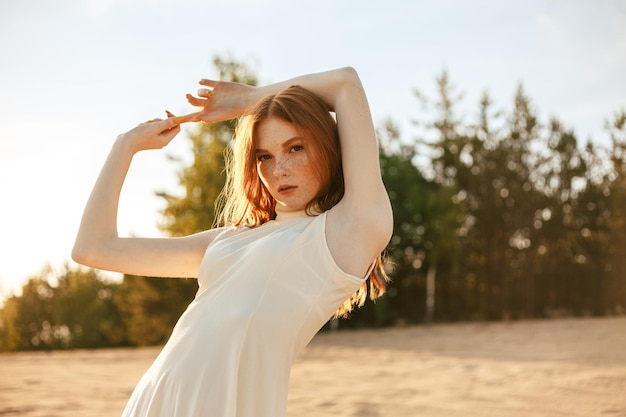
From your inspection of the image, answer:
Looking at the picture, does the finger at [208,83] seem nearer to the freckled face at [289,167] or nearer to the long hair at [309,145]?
the long hair at [309,145]

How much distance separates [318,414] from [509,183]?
67.6ft

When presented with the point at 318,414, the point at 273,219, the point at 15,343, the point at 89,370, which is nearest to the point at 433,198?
the point at 89,370

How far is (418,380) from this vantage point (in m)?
7.80

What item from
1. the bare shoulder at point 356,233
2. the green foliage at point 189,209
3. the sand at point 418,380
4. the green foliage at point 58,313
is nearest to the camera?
the bare shoulder at point 356,233

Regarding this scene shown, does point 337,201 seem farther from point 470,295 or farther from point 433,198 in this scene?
point 470,295

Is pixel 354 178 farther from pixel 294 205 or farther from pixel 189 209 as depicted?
pixel 189 209

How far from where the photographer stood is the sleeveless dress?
4.45 ft

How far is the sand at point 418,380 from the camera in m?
5.70

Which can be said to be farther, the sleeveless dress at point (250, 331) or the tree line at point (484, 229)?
the tree line at point (484, 229)

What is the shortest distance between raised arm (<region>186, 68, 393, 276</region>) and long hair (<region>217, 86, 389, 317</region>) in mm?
51

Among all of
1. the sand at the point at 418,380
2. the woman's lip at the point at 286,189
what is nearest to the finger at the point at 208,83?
the woman's lip at the point at 286,189

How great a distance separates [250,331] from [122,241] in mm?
490

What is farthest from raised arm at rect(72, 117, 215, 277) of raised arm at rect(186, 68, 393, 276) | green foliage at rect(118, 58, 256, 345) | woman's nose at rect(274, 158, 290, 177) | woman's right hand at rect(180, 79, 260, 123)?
green foliage at rect(118, 58, 256, 345)

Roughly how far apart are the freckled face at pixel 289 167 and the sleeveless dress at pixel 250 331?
159mm
